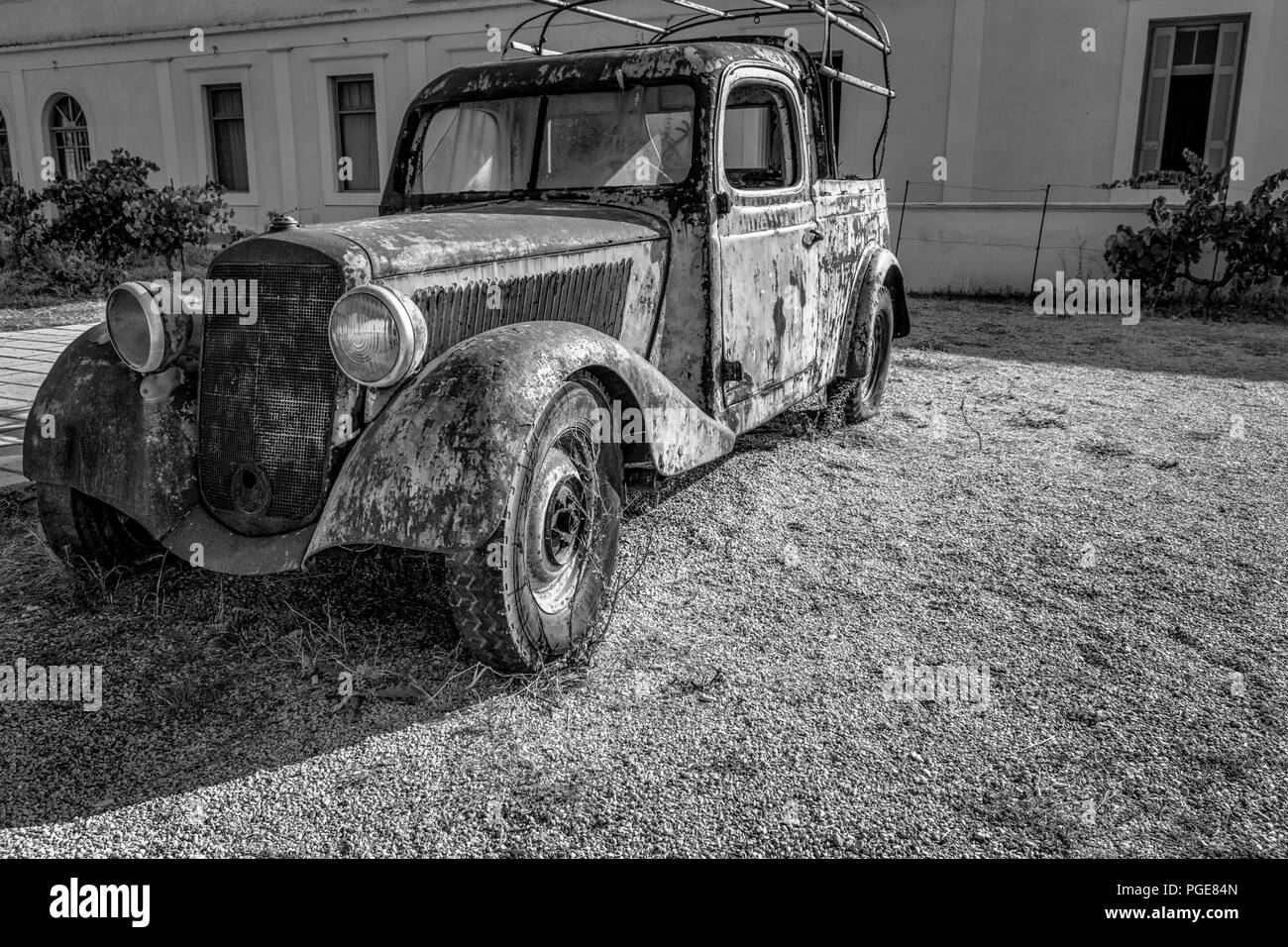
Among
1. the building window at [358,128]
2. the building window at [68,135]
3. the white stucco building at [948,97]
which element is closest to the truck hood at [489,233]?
the white stucco building at [948,97]

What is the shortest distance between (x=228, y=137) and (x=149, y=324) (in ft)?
50.9

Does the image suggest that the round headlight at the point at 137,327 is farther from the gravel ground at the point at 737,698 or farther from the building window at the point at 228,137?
the building window at the point at 228,137

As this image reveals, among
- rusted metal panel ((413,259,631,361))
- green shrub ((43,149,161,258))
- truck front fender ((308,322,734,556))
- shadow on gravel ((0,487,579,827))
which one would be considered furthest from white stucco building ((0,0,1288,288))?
truck front fender ((308,322,734,556))

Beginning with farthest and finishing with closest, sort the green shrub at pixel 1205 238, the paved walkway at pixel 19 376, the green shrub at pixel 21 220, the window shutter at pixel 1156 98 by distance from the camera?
the green shrub at pixel 21 220 < the window shutter at pixel 1156 98 < the green shrub at pixel 1205 238 < the paved walkway at pixel 19 376

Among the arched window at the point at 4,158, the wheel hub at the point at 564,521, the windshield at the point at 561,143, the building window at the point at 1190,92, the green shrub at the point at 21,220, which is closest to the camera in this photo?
the wheel hub at the point at 564,521

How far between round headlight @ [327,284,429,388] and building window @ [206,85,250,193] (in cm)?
1548

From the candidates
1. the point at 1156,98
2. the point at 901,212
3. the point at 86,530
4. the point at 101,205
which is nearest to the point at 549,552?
the point at 86,530

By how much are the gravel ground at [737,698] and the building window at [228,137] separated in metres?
13.9

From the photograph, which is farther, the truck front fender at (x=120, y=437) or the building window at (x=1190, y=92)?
the building window at (x=1190, y=92)

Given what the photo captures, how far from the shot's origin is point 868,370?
5.71m

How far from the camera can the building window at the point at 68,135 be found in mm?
18109

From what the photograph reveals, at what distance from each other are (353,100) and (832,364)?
1260 cm

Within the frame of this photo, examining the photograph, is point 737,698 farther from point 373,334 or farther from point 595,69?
Answer: point 595,69

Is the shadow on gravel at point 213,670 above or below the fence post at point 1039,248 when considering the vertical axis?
below
